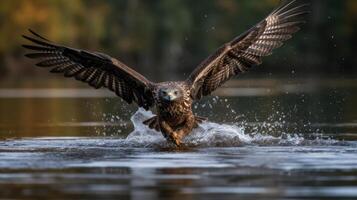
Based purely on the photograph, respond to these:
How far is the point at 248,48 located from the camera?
18453 millimetres

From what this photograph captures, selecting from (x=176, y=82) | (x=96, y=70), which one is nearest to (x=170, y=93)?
(x=176, y=82)

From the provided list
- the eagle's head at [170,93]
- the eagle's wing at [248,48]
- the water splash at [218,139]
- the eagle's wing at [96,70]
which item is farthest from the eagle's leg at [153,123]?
the eagle's wing at [248,48]

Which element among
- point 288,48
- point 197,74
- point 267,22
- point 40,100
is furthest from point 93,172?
point 288,48

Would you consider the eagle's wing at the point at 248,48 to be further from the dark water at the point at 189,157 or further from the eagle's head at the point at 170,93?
the eagle's head at the point at 170,93

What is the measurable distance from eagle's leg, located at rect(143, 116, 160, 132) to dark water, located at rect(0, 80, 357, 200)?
0.63 ft

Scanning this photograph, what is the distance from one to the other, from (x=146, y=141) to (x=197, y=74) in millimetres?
1183

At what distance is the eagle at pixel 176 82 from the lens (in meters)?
16.8

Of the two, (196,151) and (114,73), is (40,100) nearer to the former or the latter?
(114,73)

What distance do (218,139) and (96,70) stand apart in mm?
2267

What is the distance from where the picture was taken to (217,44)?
265 ft

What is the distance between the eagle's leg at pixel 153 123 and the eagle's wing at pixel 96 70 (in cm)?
44

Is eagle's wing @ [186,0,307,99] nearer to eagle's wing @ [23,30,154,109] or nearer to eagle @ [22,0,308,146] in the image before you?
eagle @ [22,0,308,146]

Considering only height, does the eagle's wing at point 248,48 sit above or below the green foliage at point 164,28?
below

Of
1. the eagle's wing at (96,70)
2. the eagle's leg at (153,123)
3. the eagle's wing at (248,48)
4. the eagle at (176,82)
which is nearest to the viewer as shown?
the eagle at (176,82)
